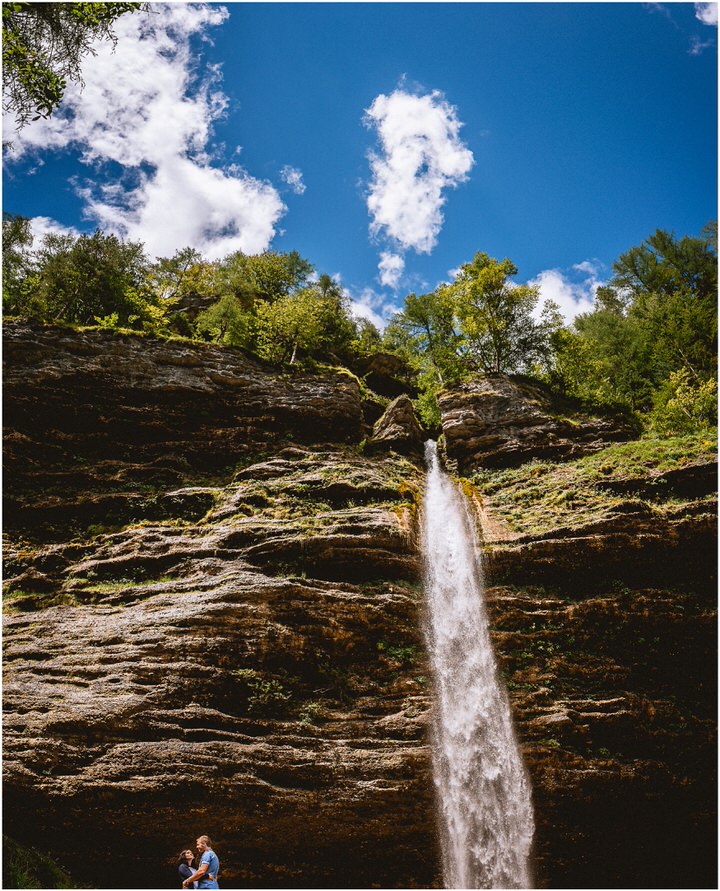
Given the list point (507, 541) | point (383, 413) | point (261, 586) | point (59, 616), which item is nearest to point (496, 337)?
point (383, 413)

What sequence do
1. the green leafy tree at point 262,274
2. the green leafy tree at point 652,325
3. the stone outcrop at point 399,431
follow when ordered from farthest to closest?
the green leafy tree at point 262,274 < the green leafy tree at point 652,325 < the stone outcrop at point 399,431

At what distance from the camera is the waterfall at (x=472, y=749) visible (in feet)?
34.8

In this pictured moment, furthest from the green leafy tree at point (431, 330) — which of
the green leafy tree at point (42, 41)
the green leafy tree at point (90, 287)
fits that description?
the green leafy tree at point (42, 41)

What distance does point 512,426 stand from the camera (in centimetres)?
2125

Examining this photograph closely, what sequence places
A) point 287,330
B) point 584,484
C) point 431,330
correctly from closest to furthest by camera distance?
point 584,484 → point 287,330 → point 431,330

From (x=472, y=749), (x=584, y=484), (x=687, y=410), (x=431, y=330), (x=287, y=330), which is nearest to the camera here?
(x=472, y=749)

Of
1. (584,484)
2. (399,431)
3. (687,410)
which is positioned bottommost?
(584,484)

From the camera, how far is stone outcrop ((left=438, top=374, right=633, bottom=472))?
20.0m

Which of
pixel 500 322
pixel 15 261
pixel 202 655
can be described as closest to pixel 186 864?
pixel 202 655

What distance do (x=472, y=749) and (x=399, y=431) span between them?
13.3 metres

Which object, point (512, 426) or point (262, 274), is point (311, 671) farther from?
point (262, 274)

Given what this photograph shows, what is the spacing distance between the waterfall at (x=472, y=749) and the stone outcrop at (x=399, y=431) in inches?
291

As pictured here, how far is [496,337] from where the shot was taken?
2598 cm

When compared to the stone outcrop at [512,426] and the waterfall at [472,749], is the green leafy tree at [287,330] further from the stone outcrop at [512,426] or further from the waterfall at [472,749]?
the waterfall at [472,749]
